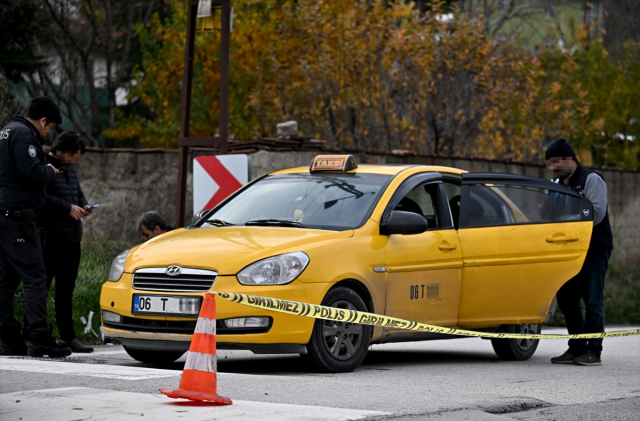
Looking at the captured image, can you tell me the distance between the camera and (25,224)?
8211 mm

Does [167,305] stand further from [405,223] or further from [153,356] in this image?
[405,223]

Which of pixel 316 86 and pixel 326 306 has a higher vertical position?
pixel 316 86

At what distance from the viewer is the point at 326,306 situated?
754 centimetres

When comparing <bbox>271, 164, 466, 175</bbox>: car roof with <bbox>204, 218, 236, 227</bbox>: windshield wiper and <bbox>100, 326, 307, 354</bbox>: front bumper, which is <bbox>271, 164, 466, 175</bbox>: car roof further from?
<bbox>100, 326, 307, 354</bbox>: front bumper

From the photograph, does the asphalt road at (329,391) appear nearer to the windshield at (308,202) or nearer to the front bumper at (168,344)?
the front bumper at (168,344)

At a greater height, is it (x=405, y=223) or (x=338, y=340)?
(x=405, y=223)

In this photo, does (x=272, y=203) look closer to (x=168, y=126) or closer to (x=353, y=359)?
(x=353, y=359)

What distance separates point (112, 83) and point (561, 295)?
66.8ft

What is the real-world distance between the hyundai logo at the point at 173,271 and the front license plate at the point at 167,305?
0.53 ft

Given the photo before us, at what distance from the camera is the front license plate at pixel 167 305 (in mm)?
7352

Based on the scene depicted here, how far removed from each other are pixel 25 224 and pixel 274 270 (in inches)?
85.0

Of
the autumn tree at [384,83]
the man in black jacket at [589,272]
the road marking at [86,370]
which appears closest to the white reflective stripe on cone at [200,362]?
the road marking at [86,370]

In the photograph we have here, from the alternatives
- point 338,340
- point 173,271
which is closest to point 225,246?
point 173,271

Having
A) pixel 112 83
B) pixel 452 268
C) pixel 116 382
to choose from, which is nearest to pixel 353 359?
pixel 452 268
